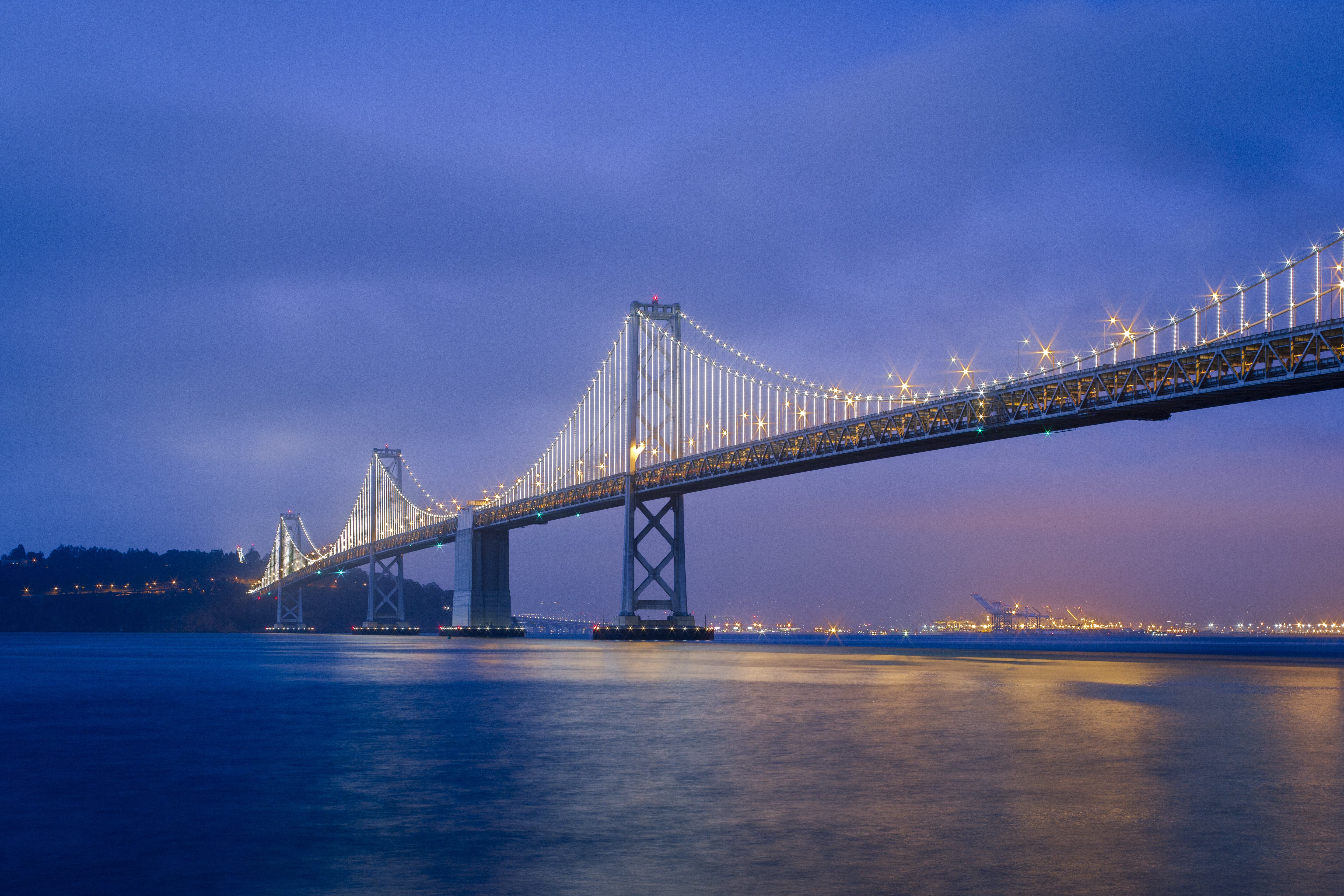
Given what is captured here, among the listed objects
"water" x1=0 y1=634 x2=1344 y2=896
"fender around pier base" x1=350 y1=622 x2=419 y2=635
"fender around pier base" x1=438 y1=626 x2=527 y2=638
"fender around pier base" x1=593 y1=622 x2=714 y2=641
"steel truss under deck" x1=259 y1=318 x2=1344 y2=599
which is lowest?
"fender around pier base" x1=350 y1=622 x2=419 y2=635

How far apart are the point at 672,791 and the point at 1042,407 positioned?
1210 inches

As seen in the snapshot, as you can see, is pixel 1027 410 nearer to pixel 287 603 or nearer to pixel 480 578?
pixel 480 578

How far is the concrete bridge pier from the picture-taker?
74.8 meters

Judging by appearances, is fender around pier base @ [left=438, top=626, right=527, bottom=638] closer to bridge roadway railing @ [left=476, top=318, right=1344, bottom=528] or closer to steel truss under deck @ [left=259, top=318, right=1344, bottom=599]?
steel truss under deck @ [left=259, top=318, right=1344, bottom=599]

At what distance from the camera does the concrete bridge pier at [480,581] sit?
74.8 m

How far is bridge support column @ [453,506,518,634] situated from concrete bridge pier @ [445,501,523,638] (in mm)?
21

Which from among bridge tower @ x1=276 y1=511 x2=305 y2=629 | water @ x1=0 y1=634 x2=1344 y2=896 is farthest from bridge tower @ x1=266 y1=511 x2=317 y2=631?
water @ x1=0 y1=634 x2=1344 y2=896

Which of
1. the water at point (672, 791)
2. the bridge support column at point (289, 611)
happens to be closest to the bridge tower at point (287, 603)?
the bridge support column at point (289, 611)

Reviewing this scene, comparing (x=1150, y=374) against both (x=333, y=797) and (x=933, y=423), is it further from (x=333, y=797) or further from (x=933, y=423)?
(x=333, y=797)

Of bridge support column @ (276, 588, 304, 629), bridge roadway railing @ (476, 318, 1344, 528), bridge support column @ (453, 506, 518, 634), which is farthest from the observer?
bridge support column @ (276, 588, 304, 629)

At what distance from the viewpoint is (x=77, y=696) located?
24812mm

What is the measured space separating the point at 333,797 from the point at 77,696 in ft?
52.9

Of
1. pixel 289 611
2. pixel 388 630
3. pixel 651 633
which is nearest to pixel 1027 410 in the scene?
pixel 651 633

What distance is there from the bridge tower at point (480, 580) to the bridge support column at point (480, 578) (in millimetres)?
21
